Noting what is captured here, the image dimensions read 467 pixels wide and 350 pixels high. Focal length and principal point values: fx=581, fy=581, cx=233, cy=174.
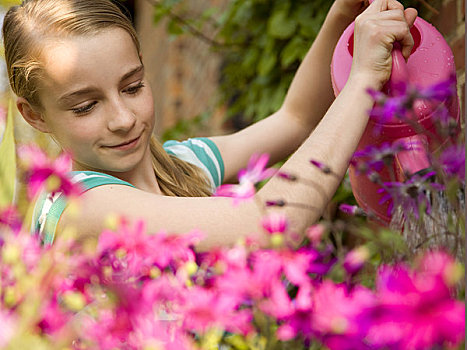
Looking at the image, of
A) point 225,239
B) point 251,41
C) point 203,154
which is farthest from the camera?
point 251,41

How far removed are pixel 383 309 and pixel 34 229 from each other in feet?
3.38

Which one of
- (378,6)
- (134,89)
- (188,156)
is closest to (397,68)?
(378,6)

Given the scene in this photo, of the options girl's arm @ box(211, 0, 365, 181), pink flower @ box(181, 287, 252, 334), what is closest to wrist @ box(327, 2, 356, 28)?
girl's arm @ box(211, 0, 365, 181)

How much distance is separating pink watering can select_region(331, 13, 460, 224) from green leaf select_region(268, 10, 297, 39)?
3.16 ft

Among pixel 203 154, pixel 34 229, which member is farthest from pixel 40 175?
pixel 203 154

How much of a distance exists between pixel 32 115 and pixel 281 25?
1028mm

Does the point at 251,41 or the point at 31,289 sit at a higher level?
the point at 31,289

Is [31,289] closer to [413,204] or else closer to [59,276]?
[59,276]

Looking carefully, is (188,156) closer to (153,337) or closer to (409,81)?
(409,81)

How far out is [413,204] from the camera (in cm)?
66

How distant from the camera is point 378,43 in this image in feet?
2.93

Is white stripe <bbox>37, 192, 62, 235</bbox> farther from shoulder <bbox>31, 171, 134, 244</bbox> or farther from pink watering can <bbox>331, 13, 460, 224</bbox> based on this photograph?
pink watering can <bbox>331, 13, 460, 224</bbox>

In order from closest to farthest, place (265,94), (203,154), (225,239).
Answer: (225,239), (203,154), (265,94)

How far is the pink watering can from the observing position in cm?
88
